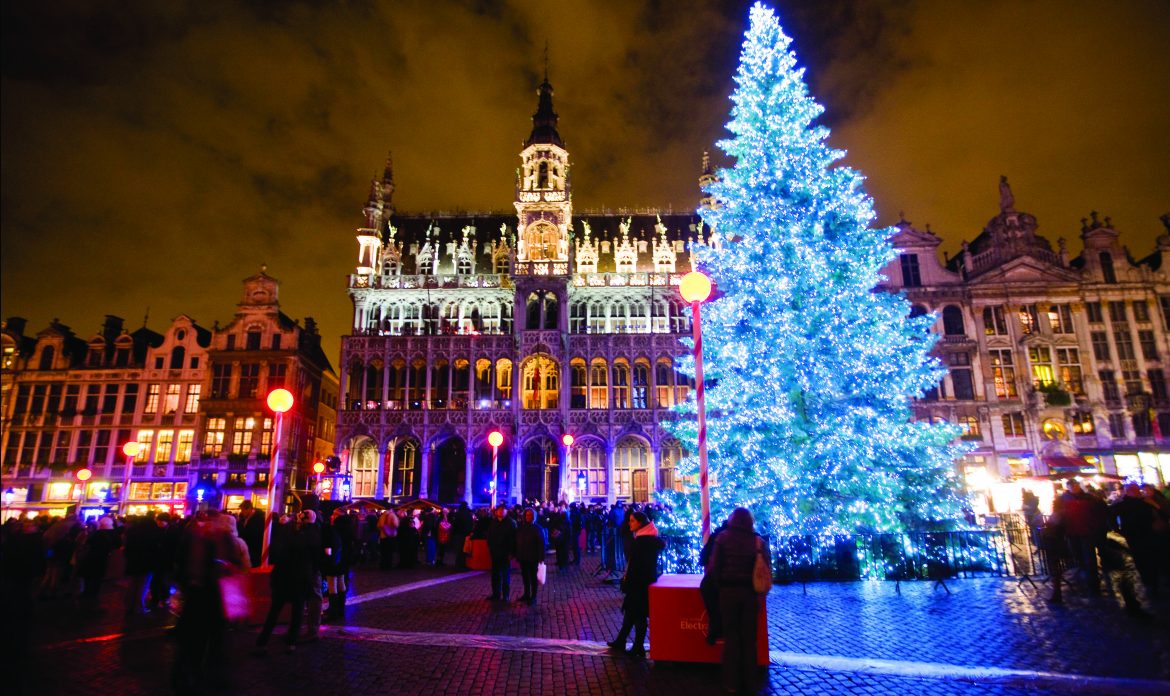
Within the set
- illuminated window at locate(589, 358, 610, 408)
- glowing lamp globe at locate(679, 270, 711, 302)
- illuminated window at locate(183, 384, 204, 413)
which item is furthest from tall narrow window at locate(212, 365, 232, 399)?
glowing lamp globe at locate(679, 270, 711, 302)

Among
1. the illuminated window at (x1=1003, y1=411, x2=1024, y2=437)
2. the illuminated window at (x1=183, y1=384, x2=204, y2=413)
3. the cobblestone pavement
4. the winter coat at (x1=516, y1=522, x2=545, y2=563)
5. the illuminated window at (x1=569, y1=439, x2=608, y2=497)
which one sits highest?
the illuminated window at (x1=183, y1=384, x2=204, y2=413)

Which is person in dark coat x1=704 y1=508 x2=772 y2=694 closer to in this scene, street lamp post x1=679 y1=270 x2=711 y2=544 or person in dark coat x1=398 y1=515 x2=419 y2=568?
street lamp post x1=679 y1=270 x2=711 y2=544

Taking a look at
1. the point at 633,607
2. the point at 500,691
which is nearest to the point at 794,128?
the point at 633,607

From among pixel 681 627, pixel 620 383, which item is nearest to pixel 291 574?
pixel 681 627

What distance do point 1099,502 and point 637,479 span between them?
105 feet

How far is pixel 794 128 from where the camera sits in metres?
16.8

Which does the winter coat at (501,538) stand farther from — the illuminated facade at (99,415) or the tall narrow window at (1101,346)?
the tall narrow window at (1101,346)

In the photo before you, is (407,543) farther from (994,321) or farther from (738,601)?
(994,321)

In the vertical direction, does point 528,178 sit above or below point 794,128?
above

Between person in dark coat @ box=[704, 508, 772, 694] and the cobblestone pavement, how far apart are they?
0.52 meters

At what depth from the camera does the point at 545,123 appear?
159 feet

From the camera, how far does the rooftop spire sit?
1868 inches

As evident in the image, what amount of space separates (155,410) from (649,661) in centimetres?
4995

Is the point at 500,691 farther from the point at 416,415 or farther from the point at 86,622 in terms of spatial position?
the point at 416,415
